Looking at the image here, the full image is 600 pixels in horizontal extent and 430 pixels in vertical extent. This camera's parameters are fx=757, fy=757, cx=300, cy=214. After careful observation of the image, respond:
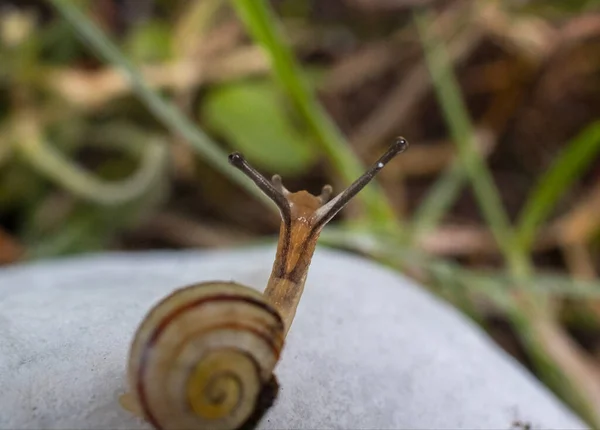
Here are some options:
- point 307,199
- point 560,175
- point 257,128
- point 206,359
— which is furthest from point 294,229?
point 257,128

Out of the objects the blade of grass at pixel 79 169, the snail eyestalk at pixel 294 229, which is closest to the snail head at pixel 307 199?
the snail eyestalk at pixel 294 229

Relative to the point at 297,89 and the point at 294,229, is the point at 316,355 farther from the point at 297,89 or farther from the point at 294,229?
the point at 297,89

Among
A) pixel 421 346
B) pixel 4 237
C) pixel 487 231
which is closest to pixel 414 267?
pixel 487 231

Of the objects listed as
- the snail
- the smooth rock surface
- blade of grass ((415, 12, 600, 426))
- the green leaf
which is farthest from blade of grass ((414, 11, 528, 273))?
the snail

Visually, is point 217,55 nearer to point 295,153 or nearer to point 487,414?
point 295,153

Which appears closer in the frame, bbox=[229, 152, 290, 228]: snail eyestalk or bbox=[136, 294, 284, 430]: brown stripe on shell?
bbox=[136, 294, 284, 430]: brown stripe on shell

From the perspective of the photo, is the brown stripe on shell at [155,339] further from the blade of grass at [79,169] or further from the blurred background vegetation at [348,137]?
the blade of grass at [79,169]

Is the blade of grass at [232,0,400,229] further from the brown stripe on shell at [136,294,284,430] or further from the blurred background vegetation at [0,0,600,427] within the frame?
the brown stripe on shell at [136,294,284,430]
